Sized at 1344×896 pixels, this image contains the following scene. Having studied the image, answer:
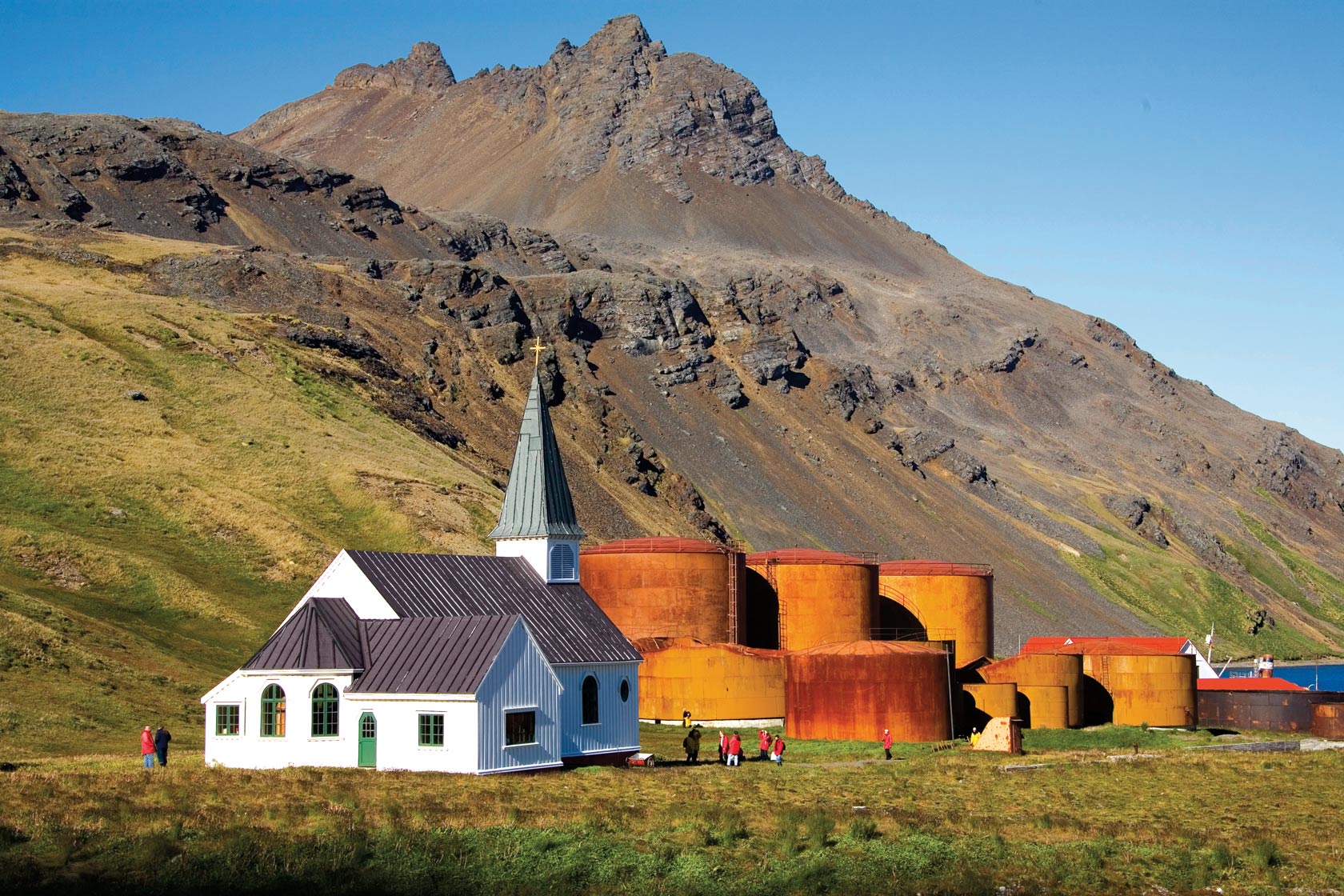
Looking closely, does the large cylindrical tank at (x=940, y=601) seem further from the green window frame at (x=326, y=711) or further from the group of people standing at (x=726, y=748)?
the green window frame at (x=326, y=711)

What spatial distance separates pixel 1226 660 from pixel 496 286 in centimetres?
8345

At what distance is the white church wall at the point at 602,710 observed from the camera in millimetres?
45875

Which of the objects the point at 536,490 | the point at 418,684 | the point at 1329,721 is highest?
the point at 536,490

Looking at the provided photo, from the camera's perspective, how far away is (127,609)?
66.8m

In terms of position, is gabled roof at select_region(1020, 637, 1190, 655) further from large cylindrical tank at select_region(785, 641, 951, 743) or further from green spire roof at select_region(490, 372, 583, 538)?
green spire roof at select_region(490, 372, 583, 538)

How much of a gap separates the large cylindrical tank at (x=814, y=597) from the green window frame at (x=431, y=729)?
39.6m

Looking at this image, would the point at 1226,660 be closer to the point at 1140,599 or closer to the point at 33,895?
the point at 1140,599

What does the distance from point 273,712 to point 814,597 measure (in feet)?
136

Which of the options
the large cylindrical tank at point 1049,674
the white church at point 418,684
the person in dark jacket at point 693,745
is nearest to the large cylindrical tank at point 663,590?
the large cylindrical tank at point 1049,674

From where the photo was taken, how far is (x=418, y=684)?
4184 centimetres

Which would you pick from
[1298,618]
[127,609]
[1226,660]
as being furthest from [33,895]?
[1298,618]

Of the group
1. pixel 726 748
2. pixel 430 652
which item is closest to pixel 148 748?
pixel 430 652

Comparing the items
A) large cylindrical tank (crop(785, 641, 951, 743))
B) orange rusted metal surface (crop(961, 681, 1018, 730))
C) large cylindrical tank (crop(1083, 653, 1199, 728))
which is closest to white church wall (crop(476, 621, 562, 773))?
large cylindrical tank (crop(785, 641, 951, 743))

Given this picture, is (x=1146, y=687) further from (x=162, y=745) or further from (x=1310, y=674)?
(x=1310, y=674)
